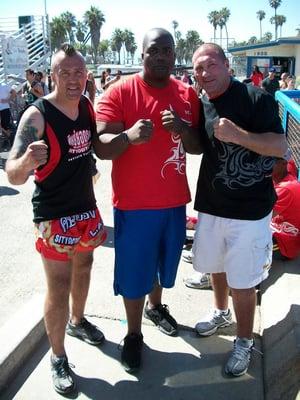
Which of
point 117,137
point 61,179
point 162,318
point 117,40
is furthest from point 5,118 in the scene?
point 117,40

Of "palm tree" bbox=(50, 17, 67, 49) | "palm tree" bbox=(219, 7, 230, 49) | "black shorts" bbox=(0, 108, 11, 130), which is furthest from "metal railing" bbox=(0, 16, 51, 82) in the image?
"palm tree" bbox=(219, 7, 230, 49)

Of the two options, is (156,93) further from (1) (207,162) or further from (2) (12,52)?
(2) (12,52)

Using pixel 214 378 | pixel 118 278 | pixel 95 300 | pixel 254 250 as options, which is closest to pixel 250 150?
pixel 254 250

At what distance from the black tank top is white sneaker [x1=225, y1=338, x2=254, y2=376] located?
1.26 meters

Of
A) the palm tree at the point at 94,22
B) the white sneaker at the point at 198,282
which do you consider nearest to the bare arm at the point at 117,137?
the white sneaker at the point at 198,282

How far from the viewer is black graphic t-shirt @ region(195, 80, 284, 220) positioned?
240 centimetres

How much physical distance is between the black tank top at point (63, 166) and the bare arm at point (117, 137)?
0.28 feet

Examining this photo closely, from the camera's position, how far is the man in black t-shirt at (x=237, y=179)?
7.82 feet

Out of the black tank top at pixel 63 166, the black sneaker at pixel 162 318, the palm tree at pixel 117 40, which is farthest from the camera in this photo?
the palm tree at pixel 117 40

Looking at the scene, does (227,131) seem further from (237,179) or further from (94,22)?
(94,22)

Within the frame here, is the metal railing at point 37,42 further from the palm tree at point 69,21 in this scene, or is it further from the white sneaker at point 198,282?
the palm tree at point 69,21

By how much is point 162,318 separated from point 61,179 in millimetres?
1332

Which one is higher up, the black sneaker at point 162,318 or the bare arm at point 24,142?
the bare arm at point 24,142

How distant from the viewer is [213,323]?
3.06 meters
